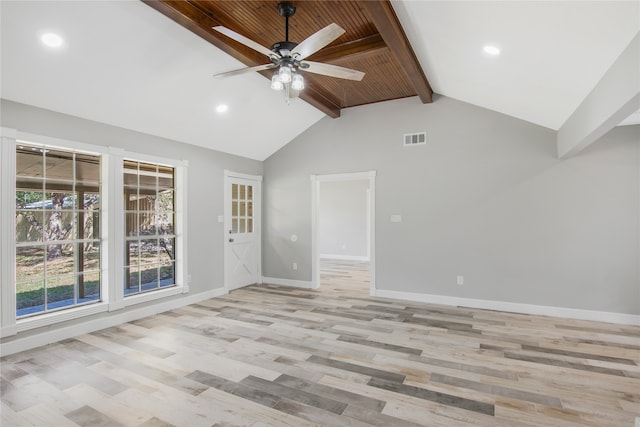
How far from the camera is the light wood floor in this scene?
229 cm

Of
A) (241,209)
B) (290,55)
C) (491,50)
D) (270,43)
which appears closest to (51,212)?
(241,209)

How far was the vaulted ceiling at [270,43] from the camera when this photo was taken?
2.53 metres

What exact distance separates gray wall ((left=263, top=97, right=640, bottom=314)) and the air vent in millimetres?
83

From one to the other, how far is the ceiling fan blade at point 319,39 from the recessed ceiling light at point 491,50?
153 centimetres

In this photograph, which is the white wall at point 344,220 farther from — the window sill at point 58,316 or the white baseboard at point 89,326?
the window sill at point 58,316

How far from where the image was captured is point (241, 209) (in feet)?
20.9

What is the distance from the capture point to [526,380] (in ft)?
8.96

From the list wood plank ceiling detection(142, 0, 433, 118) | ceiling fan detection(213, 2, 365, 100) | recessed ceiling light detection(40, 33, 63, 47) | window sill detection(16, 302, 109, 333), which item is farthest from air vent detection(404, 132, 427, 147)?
window sill detection(16, 302, 109, 333)

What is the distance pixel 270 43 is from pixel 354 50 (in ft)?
3.19

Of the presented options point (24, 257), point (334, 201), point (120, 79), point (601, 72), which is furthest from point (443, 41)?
point (334, 201)

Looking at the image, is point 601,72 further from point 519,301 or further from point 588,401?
point 519,301

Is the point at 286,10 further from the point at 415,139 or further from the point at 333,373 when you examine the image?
the point at 333,373

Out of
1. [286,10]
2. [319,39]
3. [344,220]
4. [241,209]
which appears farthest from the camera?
[344,220]

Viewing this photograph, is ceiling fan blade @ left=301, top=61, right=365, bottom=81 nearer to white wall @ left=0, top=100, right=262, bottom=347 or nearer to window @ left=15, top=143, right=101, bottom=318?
white wall @ left=0, top=100, right=262, bottom=347
